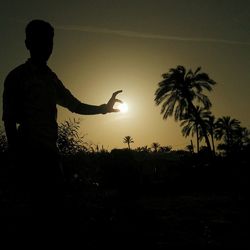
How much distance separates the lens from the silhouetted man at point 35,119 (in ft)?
8.52

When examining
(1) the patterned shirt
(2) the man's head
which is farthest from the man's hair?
(1) the patterned shirt

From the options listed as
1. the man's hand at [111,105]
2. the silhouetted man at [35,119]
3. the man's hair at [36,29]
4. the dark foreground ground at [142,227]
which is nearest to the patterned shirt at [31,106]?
the silhouetted man at [35,119]

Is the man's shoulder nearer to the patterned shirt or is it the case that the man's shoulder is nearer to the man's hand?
the patterned shirt

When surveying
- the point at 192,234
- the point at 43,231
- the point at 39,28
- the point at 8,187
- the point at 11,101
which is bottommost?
the point at 192,234

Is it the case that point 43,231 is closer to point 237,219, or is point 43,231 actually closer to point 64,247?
point 64,247

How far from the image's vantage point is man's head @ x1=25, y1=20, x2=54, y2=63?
2771 millimetres

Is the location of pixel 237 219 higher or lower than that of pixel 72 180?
lower

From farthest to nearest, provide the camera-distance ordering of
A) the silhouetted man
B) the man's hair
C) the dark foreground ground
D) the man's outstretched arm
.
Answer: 1. the dark foreground ground
2. the man's outstretched arm
3. the man's hair
4. the silhouetted man

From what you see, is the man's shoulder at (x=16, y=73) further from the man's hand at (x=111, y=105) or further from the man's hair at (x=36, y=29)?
the man's hand at (x=111, y=105)

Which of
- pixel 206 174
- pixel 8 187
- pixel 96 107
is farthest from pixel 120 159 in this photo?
pixel 96 107

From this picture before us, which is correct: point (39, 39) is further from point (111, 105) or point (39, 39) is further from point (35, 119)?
point (111, 105)

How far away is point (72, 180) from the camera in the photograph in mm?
7426

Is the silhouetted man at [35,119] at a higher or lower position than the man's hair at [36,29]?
lower

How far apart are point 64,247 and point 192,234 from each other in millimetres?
3350
